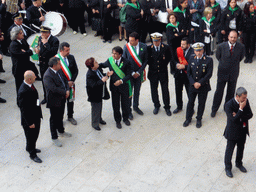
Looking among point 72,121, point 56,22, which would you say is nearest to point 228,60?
point 72,121

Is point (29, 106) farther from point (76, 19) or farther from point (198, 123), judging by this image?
point (76, 19)

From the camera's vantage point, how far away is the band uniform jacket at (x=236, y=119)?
5629 millimetres

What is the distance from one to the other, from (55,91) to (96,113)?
3.36 ft

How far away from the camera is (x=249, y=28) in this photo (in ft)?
31.4

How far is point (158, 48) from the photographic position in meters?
7.42

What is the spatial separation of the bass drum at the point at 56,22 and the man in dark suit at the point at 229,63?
389 centimetres

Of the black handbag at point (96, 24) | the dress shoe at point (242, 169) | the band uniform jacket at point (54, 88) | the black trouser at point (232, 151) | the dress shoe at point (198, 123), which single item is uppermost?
the band uniform jacket at point (54, 88)

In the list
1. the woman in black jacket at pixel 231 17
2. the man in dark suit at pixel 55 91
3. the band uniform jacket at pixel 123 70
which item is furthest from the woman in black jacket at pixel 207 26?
the man in dark suit at pixel 55 91

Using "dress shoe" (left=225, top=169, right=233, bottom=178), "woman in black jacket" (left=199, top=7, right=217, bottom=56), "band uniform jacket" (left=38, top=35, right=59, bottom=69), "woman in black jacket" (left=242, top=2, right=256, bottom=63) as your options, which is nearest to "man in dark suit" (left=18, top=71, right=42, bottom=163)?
"band uniform jacket" (left=38, top=35, right=59, bottom=69)

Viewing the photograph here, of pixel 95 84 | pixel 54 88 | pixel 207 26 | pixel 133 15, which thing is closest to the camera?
pixel 54 88

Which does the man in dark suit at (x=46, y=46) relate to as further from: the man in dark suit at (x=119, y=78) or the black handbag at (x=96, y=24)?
the black handbag at (x=96, y=24)

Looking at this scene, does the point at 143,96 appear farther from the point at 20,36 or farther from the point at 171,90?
the point at 20,36

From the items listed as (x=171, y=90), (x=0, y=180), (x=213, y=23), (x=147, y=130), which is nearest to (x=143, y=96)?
(x=171, y=90)

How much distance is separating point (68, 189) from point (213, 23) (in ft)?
18.8
